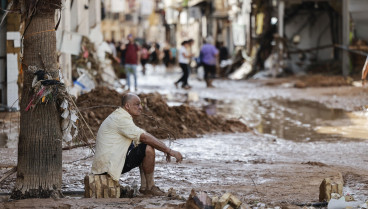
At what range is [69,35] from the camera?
18250mm

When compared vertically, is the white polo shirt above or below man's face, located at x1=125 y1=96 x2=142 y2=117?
below

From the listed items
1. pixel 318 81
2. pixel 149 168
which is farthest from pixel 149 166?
pixel 318 81

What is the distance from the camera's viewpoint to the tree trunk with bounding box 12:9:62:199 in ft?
23.6

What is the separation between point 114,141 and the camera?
7.41 metres

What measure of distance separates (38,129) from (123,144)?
868 mm

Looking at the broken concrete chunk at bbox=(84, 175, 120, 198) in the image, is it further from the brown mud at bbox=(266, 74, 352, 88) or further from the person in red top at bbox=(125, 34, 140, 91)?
the brown mud at bbox=(266, 74, 352, 88)

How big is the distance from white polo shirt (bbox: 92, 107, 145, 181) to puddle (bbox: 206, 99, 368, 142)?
20.1 feet

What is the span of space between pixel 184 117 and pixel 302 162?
4.12m

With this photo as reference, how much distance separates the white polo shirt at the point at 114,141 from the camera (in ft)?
24.2

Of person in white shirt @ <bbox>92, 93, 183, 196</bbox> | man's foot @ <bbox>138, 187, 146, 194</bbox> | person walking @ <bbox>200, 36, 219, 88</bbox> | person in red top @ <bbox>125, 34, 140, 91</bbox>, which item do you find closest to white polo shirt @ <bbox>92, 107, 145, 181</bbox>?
person in white shirt @ <bbox>92, 93, 183, 196</bbox>

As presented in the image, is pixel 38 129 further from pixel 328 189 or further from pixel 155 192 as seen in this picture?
pixel 328 189

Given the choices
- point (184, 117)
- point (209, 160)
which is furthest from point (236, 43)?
point (209, 160)

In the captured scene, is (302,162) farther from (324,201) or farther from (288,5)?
(288,5)

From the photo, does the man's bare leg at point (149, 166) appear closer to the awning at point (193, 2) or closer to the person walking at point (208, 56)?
the person walking at point (208, 56)
